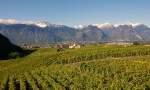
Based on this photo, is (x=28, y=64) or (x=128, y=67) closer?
(x=128, y=67)

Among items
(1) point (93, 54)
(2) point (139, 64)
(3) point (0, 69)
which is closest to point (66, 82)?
(2) point (139, 64)

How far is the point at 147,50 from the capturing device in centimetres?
16375

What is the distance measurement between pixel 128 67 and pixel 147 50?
175 ft

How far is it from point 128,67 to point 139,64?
6.08 meters

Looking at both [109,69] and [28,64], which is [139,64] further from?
[28,64]

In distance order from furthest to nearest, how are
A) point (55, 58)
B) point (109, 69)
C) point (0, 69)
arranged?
point (55, 58)
point (0, 69)
point (109, 69)

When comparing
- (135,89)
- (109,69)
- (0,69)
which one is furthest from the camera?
(0,69)

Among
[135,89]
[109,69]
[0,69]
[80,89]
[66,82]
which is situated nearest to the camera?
[135,89]

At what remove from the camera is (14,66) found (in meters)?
150

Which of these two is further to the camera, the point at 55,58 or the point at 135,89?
the point at 55,58

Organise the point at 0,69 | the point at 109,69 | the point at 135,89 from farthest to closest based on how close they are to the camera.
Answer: the point at 0,69 → the point at 109,69 → the point at 135,89

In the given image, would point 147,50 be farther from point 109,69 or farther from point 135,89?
point 135,89

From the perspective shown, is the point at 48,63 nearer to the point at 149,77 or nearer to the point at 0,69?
the point at 0,69

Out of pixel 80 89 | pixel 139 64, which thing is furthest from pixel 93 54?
pixel 80 89
